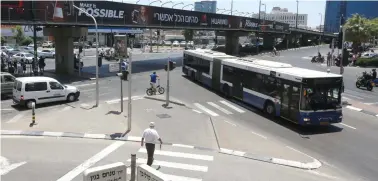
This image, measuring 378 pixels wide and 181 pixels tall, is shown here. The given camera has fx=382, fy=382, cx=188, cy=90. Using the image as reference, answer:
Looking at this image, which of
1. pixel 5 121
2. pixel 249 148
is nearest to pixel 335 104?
pixel 249 148

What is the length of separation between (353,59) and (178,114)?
42.1 meters

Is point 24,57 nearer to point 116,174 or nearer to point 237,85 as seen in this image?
point 237,85

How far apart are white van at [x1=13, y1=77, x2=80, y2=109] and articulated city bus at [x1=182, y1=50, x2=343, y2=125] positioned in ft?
36.0

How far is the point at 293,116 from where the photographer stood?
1923 centimetres

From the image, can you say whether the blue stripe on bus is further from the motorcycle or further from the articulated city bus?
the motorcycle

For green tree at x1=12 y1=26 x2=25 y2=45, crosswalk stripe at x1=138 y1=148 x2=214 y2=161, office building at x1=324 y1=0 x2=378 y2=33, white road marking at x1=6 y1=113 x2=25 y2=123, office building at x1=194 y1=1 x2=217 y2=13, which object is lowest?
crosswalk stripe at x1=138 y1=148 x2=214 y2=161

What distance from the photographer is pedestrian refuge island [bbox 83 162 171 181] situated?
27.1 ft

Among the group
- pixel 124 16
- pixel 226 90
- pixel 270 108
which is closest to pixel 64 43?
pixel 124 16

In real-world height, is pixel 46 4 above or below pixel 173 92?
above

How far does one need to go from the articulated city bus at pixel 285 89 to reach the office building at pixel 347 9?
160m

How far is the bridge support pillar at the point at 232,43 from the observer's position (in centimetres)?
6694

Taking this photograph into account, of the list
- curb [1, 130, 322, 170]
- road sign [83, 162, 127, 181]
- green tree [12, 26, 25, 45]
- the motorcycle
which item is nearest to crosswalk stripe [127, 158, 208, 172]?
curb [1, 130, 322, 170]

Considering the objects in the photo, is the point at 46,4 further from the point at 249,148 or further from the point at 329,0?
the point at 329,0

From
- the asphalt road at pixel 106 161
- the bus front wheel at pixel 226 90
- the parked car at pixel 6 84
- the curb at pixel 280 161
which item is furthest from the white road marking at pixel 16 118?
the bus front wheel at pixel 226 90
